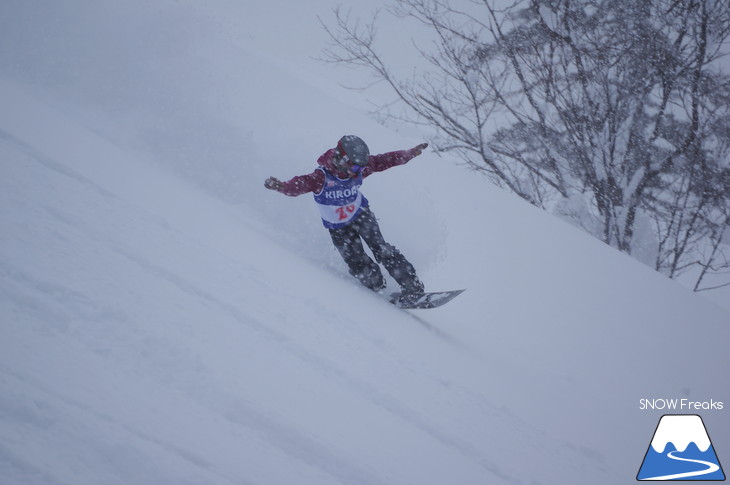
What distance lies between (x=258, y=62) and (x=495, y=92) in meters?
4.08

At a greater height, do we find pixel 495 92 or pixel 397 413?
pixel 495 92

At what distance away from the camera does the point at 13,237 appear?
2092 millimetres

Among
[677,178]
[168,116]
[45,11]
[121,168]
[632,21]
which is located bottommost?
[121,168]

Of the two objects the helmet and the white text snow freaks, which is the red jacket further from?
the white text snow freaks

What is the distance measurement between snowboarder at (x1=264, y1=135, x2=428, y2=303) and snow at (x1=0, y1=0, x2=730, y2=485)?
0.29 metres

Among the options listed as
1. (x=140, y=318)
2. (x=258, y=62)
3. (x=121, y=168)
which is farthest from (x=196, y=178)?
(x=140, y=318)

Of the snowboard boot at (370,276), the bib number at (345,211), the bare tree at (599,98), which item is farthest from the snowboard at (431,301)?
the bare tree at (599,98)

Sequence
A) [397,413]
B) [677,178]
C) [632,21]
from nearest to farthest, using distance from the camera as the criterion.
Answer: [397,413], [632,21], [677,178]

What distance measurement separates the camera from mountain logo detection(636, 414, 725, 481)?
251 centimetres

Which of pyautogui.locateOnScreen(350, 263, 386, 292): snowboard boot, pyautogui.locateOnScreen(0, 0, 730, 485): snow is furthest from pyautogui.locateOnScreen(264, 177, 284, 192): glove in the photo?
pyautogui.locateOnScreen(350, 263, 386, 292): snowboard boot

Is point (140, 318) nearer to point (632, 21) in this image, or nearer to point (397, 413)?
point (397, 413)

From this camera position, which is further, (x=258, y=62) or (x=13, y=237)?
(x=258, y=62)

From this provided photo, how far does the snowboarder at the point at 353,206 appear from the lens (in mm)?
3352

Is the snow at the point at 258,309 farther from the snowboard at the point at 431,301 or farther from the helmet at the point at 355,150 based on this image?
the helmet at the point at 355,150
